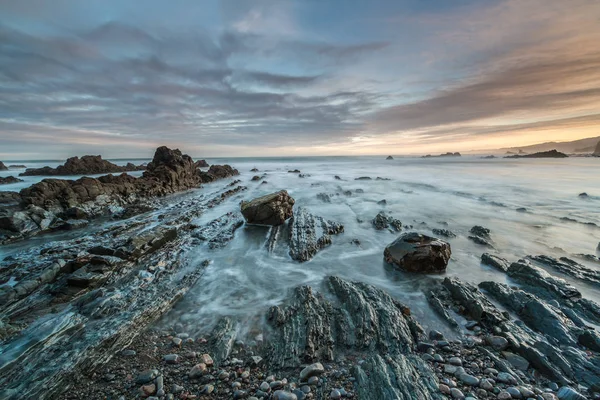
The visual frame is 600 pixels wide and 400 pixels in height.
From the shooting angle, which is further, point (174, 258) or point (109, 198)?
point (109, 198)

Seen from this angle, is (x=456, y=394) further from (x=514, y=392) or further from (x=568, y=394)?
(x=568, y=394)

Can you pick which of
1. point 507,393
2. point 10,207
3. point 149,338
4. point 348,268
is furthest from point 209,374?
point 10,207

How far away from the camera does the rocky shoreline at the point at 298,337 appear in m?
3.41

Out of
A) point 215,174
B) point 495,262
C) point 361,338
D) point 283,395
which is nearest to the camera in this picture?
point 283,395

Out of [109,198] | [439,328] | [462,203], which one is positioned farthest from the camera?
[462,203]

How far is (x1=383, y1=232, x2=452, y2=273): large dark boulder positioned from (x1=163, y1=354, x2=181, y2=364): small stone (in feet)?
19.5

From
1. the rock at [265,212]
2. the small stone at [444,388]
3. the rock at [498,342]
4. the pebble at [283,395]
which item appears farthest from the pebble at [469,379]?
the rock at [265,212]

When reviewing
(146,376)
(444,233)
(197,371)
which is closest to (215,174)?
(444,233)

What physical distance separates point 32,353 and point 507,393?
6.85 meters

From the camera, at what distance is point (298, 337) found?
174 inches

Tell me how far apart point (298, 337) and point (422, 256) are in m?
4.43

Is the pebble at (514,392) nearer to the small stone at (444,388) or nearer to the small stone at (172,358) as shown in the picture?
the small stone at (444,388)

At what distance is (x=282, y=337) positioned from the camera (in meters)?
4.47

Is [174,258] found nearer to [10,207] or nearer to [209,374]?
[209,374]
